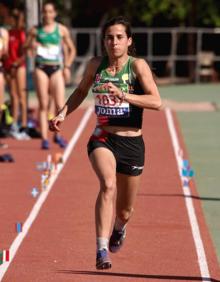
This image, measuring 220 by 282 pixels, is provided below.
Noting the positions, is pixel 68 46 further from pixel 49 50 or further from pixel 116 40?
pixel 116 40

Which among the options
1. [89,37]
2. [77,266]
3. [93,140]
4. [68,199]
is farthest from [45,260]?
[89,37]

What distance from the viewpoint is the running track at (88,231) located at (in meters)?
8.68

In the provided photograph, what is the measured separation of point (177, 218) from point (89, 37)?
27.5 m

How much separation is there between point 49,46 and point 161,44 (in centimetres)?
2112

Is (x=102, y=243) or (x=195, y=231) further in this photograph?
(x=195, y=231)

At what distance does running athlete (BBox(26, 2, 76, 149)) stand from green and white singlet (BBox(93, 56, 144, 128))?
24.1 ft

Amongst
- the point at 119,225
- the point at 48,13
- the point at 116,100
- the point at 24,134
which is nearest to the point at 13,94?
the point at 24,134

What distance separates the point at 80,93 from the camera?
28.5 ft

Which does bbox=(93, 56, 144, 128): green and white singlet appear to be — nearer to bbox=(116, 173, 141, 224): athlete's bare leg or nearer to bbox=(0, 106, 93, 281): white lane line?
bbox=(116, 173, 141, 224): athlete's bare leg

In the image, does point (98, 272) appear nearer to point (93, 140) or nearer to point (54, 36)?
point (93, 140)

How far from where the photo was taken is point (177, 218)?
1106 cm

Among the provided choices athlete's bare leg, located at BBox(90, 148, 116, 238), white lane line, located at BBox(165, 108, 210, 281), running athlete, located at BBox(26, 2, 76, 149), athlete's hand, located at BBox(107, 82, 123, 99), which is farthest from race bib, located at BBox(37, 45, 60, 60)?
athlete's hand, located at BBox(107, 82, 123, 99)

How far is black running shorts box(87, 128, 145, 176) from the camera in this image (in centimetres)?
844

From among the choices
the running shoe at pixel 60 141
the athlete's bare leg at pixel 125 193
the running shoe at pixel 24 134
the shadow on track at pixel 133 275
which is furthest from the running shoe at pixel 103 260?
the running shoe at pixel 24 134
